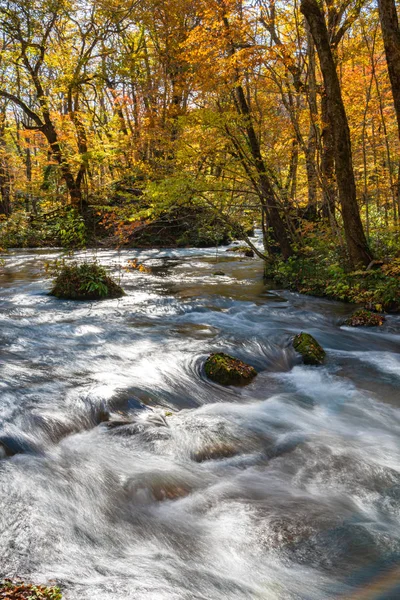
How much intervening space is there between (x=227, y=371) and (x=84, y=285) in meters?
5.01

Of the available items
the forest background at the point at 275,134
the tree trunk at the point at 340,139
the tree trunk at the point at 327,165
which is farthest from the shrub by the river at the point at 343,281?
the tree trunk at the point at 327,165

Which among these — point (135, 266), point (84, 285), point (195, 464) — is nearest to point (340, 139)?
point (135, 266)

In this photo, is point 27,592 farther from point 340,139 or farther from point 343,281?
point 340,139

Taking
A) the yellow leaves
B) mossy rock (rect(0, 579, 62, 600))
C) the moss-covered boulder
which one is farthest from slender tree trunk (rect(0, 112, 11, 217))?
mossy rock (rect(0, 579, 62, 600))

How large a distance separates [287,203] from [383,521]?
9628mm

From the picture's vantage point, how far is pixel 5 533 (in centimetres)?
263

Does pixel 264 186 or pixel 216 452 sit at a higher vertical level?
pixel 264 186

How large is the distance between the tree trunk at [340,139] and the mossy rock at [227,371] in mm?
4583

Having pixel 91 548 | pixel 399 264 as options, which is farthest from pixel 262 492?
pixel 399 264

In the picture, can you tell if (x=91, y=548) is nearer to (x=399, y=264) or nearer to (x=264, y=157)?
(x=399, y=264)

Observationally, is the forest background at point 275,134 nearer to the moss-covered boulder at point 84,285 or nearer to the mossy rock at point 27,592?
the moss-covered boulder at point 84,285

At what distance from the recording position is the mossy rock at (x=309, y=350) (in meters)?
6.33

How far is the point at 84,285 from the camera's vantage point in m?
9.59

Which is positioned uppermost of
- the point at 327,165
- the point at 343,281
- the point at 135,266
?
the point at 327,165
